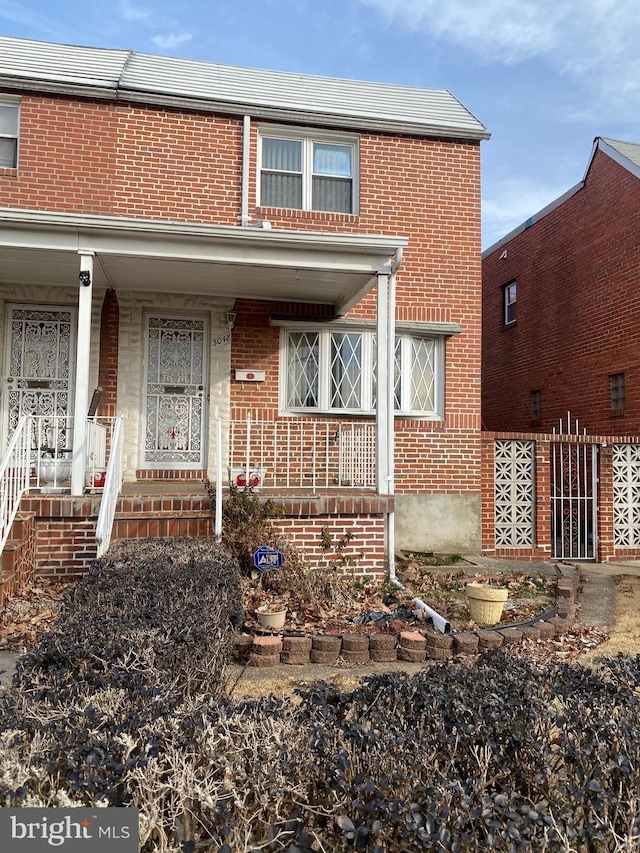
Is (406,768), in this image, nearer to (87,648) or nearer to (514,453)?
(87,648)

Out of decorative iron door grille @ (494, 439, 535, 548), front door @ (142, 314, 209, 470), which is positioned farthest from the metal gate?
front door @ (142, 314, 209, 470)

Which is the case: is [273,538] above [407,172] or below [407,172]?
below

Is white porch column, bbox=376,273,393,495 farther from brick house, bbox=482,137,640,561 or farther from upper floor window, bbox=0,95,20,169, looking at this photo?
upper floor window, bbox=0,95,20,169

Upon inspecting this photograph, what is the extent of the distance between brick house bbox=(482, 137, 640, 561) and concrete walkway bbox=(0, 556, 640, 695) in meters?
0.50

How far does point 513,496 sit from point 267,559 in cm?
496

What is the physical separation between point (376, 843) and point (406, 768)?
220 mm

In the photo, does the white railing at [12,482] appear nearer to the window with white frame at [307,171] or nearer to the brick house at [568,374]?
the window with white frame at [307,171]

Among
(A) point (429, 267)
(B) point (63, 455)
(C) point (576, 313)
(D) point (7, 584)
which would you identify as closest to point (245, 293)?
(A) point (429, 267)

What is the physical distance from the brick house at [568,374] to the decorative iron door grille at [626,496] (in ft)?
0.05

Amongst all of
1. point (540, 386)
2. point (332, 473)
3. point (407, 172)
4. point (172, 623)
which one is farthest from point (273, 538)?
point (540, 386)

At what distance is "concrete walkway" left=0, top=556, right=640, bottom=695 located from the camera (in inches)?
173

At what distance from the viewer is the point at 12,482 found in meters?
6.00

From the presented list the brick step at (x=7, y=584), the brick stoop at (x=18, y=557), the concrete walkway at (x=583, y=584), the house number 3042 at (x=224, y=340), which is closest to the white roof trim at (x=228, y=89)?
the house number 3042 at (x=224, y=340)

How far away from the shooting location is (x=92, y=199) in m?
8.86
